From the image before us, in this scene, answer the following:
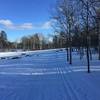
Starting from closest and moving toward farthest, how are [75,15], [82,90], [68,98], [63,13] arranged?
[68,98] → [82,90] → [75,15] → [63,13]

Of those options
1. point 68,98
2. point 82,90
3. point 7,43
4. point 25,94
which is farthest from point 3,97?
point 7,43

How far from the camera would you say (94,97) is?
11125mm

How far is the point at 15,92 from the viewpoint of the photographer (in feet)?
43.0

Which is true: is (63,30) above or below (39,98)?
above

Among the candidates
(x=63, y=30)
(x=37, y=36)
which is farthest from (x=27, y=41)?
(x=63, y=30)

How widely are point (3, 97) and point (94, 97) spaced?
141 inches

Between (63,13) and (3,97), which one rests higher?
(63,13)

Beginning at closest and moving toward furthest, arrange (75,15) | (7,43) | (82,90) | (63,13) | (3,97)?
(3,97)
(82,90)
(75,15)
(63,13)
(7,43)

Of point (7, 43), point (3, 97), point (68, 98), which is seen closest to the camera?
point (68, 98)

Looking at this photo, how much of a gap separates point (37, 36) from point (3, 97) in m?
173

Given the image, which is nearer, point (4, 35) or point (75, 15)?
point (75, 15)

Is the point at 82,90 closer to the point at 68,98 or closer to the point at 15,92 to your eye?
the point at 68,98

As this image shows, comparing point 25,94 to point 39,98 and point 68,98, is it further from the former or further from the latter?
point 68,98

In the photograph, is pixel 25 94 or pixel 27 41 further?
pixel 27 41
